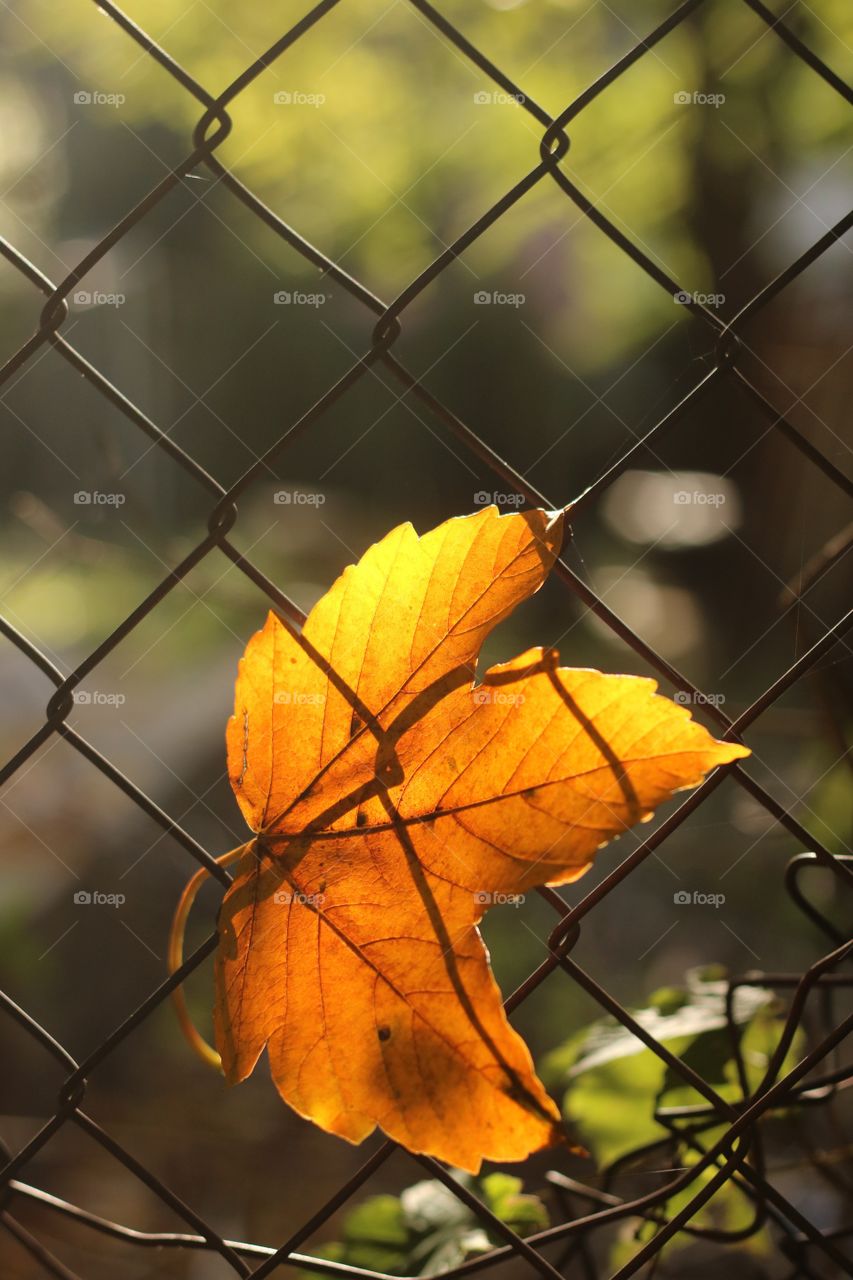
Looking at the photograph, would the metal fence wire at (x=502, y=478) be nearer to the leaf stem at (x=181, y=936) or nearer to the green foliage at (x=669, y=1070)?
the leaf stem at (x=181, y=936)

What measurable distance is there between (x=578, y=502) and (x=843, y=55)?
6.02ft

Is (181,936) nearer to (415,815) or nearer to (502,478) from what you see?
(415,815)

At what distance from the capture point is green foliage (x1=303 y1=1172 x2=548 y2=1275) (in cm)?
60

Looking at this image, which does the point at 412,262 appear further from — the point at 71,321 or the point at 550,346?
the point at 71,321

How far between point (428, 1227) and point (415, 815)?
0.44m

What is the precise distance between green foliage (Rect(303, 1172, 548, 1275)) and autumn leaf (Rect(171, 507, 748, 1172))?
0.98ft

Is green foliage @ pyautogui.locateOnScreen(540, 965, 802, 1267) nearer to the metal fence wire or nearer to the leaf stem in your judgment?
the metal fence wire

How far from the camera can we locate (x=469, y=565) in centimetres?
35

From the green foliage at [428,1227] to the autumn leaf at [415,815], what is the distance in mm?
297

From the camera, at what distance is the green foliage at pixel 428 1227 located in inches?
23.8

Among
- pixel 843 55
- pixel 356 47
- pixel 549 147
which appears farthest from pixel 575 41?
pixel 549 147

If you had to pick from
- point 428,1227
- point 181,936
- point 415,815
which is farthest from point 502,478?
point 428,1227

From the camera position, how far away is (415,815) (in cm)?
38

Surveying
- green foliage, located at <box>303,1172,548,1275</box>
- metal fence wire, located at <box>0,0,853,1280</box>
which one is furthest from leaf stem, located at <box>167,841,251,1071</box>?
green foliage, located at <box>303,1172,548,1275</box>
